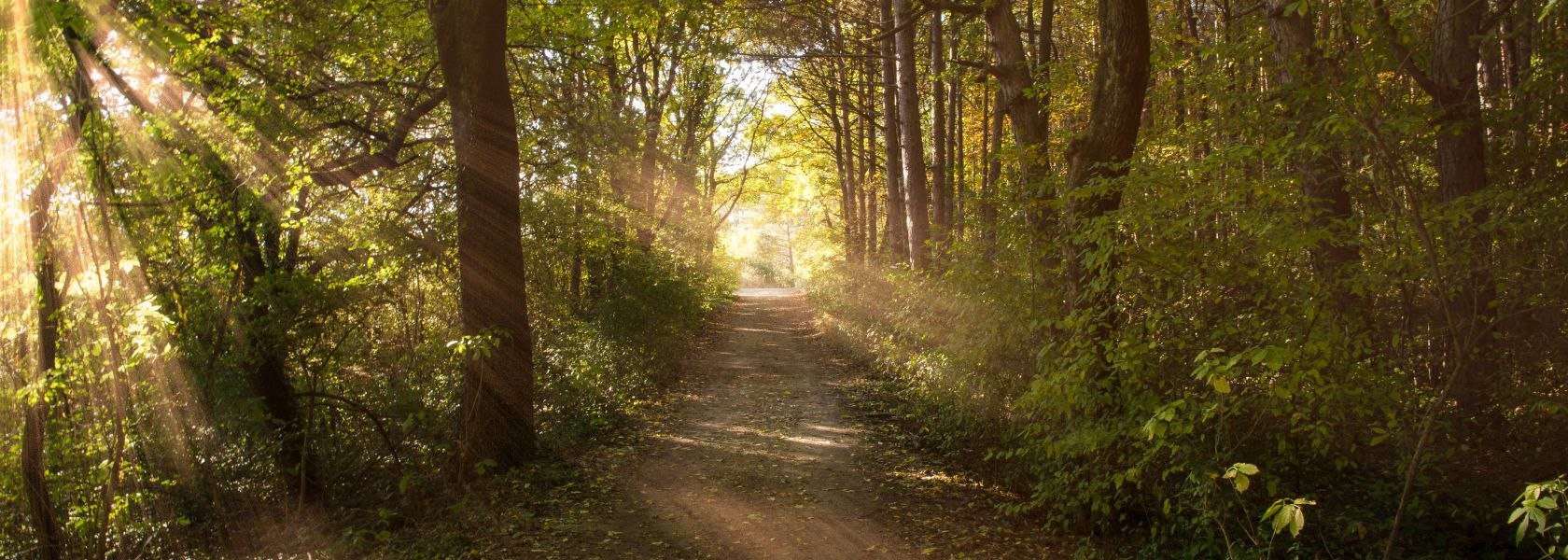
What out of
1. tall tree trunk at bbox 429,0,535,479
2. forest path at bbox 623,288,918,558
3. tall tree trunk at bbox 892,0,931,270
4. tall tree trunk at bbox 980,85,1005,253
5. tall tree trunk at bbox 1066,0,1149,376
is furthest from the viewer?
tall tree trunk at bbox 892,0,931,270

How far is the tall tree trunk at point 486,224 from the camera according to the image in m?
7.99

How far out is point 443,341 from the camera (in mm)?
9852

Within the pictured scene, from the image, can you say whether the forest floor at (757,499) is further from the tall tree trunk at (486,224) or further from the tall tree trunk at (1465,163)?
the tall tree trunk at (1465,163)

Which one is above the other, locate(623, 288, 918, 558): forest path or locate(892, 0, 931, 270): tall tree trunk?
locate(892, 0, 931, 270): tall tree trunk

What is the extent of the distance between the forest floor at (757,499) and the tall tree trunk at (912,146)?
3598 mm

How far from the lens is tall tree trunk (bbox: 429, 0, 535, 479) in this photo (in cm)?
799

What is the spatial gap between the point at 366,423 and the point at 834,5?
10.7 m

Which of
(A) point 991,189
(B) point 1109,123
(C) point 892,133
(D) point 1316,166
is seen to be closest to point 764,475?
(A) point 991,189

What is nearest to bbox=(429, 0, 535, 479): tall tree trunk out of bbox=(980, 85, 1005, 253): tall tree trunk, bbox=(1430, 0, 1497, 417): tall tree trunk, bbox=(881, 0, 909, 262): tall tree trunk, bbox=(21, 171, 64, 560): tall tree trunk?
bbox=(21, 171, 64, 560): tall tree trunk

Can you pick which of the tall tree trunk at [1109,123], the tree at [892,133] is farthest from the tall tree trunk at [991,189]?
the tree at [892,133]

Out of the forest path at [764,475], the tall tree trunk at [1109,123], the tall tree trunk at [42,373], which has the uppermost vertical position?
the tall tree trunk at [1109,123]

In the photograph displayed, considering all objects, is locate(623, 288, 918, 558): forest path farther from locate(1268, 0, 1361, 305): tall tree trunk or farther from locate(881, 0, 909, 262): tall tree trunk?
locate(881, 0, 909, 262): tall tree trunk

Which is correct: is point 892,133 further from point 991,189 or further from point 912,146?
point 991,189

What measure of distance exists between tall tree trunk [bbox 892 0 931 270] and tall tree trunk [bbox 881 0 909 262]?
0.27 metres
